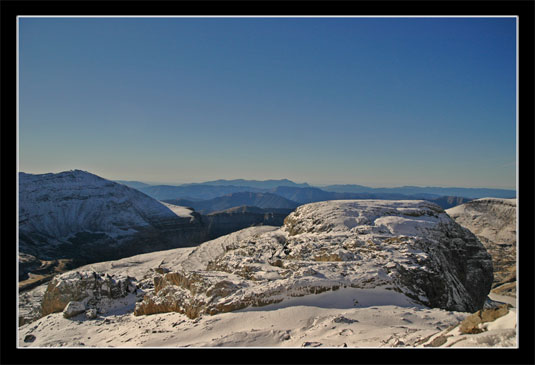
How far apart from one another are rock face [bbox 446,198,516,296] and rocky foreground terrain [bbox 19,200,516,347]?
136 ft

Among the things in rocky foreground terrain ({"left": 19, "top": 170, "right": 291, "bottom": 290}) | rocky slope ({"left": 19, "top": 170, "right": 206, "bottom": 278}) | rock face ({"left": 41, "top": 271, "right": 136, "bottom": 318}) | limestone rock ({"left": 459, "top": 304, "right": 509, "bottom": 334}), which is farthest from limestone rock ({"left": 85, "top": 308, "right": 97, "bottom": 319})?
rocky slope ({"left": 19, "top": 170, "right": 206, "bottom": 278})

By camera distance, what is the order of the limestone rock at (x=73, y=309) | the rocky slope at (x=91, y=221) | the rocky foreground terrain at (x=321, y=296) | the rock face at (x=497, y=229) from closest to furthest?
the rocky foreground terrain at (x=321, y=296), the limestone rock at (x=73, y=309), the rock face at (x=497, y=229), the rocky slope at (x=91, y=221)

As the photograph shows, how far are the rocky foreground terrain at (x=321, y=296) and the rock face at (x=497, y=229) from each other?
41479mm

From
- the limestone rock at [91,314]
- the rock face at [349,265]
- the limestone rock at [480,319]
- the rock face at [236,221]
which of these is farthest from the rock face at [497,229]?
the rock face at [236,221]

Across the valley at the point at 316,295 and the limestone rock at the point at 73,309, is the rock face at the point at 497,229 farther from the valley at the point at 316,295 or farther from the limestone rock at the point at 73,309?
the limestone rock at the point at 73,309

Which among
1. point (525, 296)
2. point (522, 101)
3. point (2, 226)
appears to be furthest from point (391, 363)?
point (2, 226)

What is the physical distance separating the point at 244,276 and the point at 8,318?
9.37 m

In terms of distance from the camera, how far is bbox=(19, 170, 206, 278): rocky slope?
95875 mm

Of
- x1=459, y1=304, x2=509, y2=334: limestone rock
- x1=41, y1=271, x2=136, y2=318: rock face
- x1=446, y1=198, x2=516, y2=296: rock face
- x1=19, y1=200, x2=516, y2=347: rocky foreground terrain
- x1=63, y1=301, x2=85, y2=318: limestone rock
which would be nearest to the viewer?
x1=459, y1=304, x2=509, y2=334: limestone rock

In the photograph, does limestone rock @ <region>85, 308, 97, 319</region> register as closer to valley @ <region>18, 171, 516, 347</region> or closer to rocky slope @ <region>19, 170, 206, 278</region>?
valley @ <region>18, 171, 516, 347</region>

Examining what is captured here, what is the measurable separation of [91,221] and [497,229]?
130349 mm

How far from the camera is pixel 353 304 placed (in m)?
10.5

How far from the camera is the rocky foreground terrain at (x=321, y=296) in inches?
321

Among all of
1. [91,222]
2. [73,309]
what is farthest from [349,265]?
[91,222]
